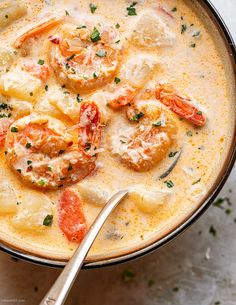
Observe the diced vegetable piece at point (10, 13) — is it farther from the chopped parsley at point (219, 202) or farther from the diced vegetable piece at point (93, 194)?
the chopped parsley at point (219, 202)

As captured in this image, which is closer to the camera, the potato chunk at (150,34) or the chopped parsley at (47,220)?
the chopped parsley at (47,220)

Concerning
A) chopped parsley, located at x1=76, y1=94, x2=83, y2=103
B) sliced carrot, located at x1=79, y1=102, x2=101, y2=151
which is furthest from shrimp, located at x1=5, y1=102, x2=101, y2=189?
chopped parsley, located at x1=76, y1=94, x2=83, y2=103

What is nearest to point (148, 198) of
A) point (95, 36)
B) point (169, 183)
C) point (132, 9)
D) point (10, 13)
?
point (169, 183)

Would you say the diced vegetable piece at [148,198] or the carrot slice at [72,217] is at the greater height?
the carrot slice at [72,217]

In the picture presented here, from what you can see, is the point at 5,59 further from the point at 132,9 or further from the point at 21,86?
the point at 132,9

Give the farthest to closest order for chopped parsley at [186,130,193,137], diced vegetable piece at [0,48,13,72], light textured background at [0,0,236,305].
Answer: light textured background at [0,0,236,305], diced vegetable piece at [0,48,13,72], chopped parsley at [186,130,193,137]

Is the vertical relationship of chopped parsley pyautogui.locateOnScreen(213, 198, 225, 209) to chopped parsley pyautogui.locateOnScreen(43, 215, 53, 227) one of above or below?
below

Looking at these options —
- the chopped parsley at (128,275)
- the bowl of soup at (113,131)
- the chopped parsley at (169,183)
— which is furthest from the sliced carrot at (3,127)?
the chopped parsley at (128,275)

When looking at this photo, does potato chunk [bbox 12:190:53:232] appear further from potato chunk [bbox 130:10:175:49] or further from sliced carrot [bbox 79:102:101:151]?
potato chunk [bbox 130:10:175:49]

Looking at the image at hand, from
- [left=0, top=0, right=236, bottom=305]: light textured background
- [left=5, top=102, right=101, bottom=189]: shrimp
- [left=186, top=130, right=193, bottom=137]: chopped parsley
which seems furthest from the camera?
[left=0, top=0, right=236, bottom=305]: light textured background
